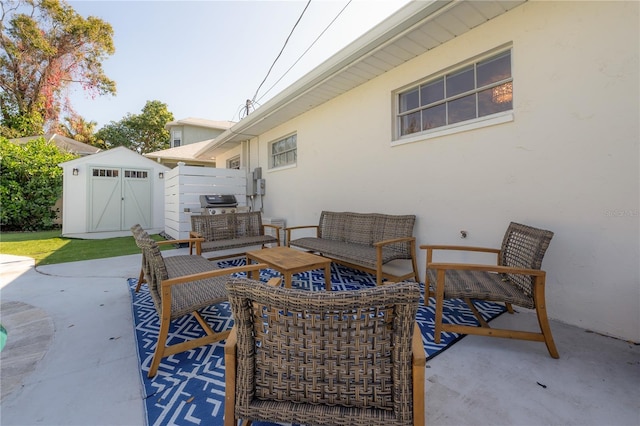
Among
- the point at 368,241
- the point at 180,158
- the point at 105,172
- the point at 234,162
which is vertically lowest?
the point at 368,241

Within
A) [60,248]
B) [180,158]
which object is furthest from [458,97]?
[180,158]

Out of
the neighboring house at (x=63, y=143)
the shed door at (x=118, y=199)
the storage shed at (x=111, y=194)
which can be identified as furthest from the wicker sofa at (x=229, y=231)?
the neighboring house at (x=63, y=143)

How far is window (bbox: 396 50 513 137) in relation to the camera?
120 inches

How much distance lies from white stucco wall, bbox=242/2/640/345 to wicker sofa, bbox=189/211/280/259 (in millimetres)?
2753

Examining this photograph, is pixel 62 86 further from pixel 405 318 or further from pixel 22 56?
pixel 405 318

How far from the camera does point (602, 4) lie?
232 centimetres

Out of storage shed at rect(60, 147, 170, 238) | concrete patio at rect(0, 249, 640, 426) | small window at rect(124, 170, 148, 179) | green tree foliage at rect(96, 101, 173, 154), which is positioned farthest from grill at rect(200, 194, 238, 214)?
green tree foliage at rect(96, 101, 173, 154)

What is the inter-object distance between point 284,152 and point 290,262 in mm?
4354

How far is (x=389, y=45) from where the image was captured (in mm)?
3361

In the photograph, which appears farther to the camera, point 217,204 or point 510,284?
point 217,204

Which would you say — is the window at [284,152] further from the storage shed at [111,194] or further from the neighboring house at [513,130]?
the storage shed at [111,194]

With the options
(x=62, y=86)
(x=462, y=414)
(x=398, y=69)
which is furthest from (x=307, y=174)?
(x=62, y=86)

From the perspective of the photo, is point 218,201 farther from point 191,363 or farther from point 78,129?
point 78,129

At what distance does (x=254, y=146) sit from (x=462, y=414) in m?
7.71
